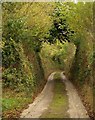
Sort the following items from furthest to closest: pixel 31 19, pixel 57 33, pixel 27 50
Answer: pixel 57 33
pixel 27 50
pixel 31 19

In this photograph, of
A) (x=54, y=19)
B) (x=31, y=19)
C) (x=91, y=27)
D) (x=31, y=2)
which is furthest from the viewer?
(x=54, y=19)

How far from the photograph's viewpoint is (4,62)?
80.0 ft

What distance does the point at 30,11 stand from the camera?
24.3 meters

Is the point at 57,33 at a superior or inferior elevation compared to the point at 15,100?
superior

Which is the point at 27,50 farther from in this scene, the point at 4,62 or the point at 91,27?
the point at 91,27

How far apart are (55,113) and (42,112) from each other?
869 mm

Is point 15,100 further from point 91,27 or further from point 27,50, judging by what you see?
point 27,50

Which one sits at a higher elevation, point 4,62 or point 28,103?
point 4,62

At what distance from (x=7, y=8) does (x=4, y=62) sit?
5.11 m

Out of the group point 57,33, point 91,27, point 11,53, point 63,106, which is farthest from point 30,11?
point 57,33

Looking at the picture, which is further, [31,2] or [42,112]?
[31,2]

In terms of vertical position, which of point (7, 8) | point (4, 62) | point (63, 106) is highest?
point (7, 8)

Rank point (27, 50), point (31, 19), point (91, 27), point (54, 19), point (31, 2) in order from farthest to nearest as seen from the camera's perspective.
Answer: point (54, 19), point (27, 50), point (31, 19), point (31, 2), point (91, 27)

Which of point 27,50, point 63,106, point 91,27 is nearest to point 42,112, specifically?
point 63,106
